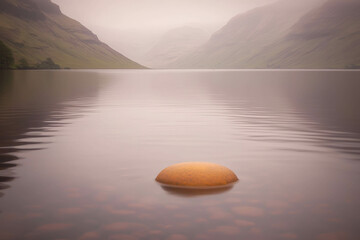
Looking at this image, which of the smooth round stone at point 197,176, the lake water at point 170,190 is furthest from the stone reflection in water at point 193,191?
the smooth round stone at point 197,176

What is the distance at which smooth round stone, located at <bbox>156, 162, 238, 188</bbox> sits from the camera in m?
10.4

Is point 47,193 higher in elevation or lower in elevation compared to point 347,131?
lower

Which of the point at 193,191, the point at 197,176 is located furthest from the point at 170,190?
the point at 197,176

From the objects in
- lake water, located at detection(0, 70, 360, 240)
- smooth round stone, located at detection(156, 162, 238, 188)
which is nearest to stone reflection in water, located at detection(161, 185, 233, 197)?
lake water, located at detection(0, 70, 360, 240)

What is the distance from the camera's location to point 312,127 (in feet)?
73.4

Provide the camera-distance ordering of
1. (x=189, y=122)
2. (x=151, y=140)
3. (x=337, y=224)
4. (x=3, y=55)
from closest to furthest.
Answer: (x=337, y=224)
(x=151, y=140)
(x=189, y=122)
(x=3, y=55)

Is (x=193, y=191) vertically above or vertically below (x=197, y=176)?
below

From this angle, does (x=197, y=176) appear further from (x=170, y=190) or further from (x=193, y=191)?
(x=170, y=190)

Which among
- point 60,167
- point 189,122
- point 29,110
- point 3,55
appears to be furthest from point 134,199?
point 3,55

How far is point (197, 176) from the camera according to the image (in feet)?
34.2

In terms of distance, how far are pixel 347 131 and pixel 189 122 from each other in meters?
8.94

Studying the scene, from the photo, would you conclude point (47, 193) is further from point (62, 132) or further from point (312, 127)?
point (312, 127)

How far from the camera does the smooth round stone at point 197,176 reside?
1036 cm

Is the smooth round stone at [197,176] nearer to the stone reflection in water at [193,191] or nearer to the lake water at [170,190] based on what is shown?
the stone reflection in water at [193,191]
